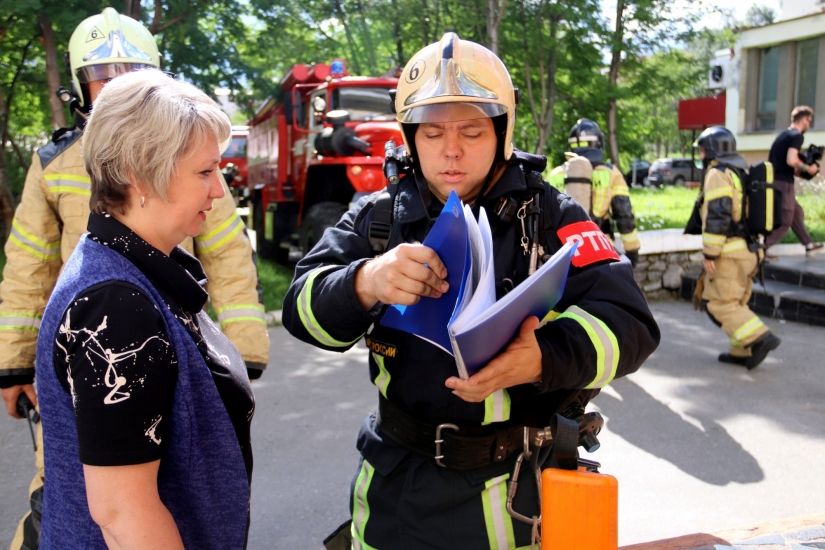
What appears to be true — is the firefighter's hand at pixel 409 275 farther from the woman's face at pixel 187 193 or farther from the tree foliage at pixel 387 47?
the tree foliage at pixel 387 47

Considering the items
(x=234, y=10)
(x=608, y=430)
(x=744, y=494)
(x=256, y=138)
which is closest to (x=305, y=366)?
(x=608, y=430)

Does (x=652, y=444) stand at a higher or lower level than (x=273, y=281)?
lower

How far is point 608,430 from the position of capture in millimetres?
4871

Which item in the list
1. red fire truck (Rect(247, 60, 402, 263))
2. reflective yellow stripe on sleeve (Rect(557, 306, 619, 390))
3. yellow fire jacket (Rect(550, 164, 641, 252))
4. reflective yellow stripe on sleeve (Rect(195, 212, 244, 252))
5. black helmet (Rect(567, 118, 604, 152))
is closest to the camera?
reflective yellow stripe on sleeve (Rect(557, 306, 619, 390))

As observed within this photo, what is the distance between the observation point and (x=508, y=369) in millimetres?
1521

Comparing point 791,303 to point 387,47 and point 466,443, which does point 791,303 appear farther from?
point 387,47

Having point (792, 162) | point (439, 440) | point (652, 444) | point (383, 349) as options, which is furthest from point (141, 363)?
point (792, 162)

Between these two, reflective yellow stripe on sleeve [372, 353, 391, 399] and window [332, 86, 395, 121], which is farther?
window [332, 86, 395, 121]

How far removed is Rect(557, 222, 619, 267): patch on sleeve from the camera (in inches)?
68.6

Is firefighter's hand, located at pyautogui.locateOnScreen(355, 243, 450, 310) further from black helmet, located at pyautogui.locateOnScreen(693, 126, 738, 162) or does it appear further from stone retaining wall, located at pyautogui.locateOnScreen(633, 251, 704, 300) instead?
stone retaining wall, located at pyautogui.locateOnScreen(633, 251, 704, 300)

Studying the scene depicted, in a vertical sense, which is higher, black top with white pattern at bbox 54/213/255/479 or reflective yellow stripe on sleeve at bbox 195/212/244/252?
reflective yellow stripe on sleeve at bbox 195/212/244/252

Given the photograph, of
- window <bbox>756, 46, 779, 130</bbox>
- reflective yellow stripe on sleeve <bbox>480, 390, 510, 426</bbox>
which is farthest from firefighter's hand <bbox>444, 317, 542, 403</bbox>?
window <bbox>756, 46, 779, 130</bbox>

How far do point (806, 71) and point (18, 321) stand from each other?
70.1 ft

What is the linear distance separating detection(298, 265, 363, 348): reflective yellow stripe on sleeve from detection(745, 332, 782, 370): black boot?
5059 mm
